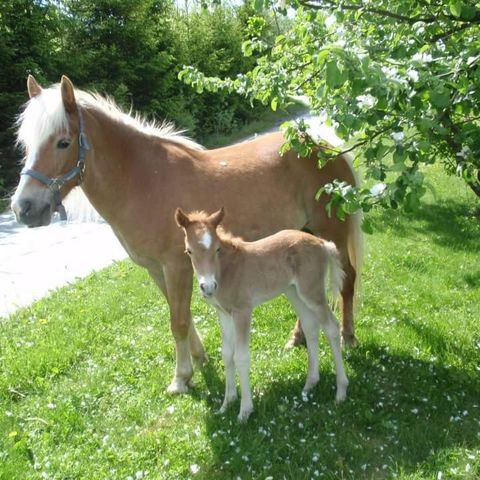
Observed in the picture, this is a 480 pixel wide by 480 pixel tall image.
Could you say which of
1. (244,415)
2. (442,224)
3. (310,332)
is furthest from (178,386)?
(442,224)

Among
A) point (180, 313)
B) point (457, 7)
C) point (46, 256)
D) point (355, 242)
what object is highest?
point (457, 7)

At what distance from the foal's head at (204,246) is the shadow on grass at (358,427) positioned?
3.54 feet

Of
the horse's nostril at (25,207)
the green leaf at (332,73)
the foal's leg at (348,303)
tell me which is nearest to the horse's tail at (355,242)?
the foal's leg at (348,303)

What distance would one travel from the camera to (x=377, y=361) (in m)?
4.62

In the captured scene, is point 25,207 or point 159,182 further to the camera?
point 159,182

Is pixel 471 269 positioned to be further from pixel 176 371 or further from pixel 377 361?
pixel 176 371

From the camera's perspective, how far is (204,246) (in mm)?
3508

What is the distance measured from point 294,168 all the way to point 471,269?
3.44 metres

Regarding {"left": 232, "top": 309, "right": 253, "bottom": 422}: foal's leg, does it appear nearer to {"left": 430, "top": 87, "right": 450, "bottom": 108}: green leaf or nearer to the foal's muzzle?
the foal's muzzle

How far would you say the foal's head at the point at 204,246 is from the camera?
346cm

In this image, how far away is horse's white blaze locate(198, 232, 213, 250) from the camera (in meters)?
3.51

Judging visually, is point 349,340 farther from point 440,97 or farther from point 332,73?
point 332,73

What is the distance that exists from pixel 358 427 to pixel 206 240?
1707mm

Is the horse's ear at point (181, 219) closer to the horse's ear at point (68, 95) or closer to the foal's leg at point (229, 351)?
the foal's leg at point (229, 351)
